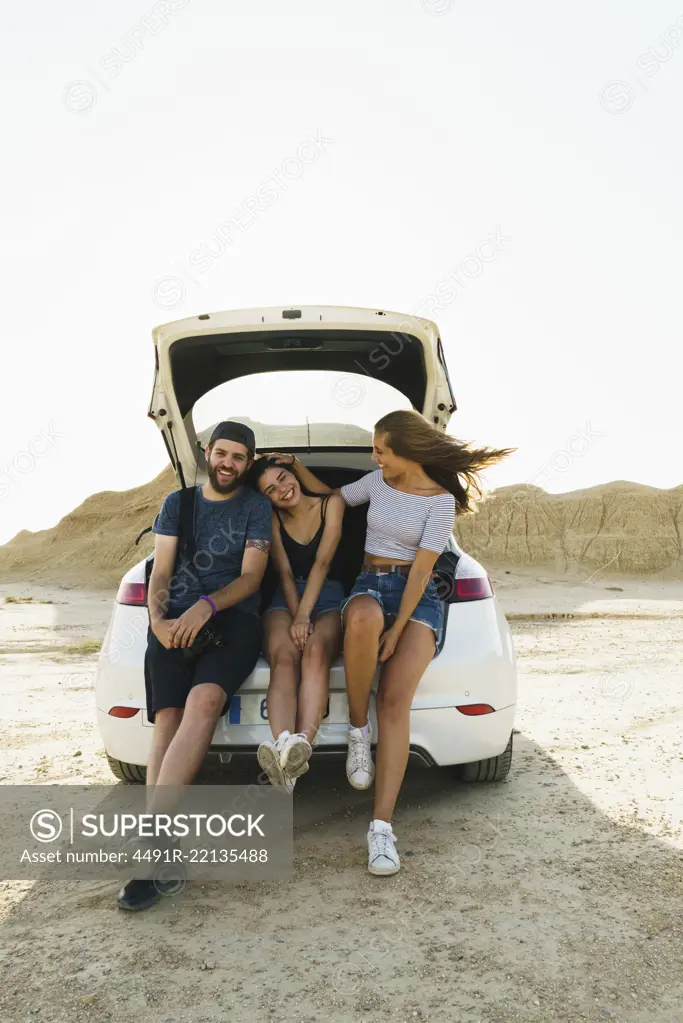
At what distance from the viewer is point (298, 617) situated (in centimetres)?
416

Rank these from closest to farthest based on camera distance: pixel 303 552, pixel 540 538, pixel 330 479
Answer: pixel 303 552 < pixel 330 479 < pixel 540 538

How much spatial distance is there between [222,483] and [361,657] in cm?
119

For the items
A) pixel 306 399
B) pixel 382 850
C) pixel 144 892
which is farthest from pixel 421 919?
pixel 306 399

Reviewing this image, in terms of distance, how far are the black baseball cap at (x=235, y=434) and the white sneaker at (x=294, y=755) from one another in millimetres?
1592

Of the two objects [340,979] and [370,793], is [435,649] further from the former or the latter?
[340,979]

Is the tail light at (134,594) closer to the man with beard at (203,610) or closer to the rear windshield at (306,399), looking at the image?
the man with beard at (203,610)

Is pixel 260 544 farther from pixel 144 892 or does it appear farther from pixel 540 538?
pixel 540 538

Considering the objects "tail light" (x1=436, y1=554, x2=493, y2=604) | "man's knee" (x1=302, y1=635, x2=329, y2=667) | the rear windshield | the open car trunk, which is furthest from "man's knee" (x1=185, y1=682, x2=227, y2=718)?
the rear windshield

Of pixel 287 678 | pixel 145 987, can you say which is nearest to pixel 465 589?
pixel 287 678

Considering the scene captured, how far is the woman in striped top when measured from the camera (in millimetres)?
3795

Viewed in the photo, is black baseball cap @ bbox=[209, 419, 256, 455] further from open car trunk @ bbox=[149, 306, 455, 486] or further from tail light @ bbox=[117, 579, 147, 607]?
tail light @ bbox=[117, 579, 147, 607]

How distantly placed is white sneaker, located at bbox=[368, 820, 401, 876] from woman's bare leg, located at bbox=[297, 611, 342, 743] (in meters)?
0.48

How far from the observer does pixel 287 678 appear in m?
3.88

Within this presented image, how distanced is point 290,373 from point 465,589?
1942 mm
